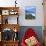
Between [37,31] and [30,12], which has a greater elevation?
[30,12]

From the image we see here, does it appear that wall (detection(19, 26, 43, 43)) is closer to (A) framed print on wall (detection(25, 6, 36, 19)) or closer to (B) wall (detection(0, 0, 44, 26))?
(B) wall (detection(0, 0, 44, 26))

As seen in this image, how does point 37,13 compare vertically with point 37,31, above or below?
above

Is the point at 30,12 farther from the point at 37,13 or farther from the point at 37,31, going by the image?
the point at 37,31

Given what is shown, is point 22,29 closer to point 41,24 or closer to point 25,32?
point 25,32

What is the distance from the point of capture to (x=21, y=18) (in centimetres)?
569

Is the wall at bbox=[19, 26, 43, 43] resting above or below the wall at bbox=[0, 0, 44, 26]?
below

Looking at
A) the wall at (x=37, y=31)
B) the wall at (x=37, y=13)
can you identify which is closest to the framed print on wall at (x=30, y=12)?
the wall at (x=37, y=13)

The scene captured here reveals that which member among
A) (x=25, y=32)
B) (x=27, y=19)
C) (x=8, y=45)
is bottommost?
(x=8, y=45)

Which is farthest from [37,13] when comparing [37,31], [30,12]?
[37,31]

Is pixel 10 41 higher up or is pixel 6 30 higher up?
pixel 6 30

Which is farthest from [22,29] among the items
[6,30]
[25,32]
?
[6,30]

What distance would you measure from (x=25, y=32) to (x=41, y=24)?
0.64 metres

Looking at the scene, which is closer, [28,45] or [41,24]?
[28,45]

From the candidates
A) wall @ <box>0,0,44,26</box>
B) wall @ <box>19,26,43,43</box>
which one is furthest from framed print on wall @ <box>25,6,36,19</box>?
wall @ <box>19,26,43,43</box>
